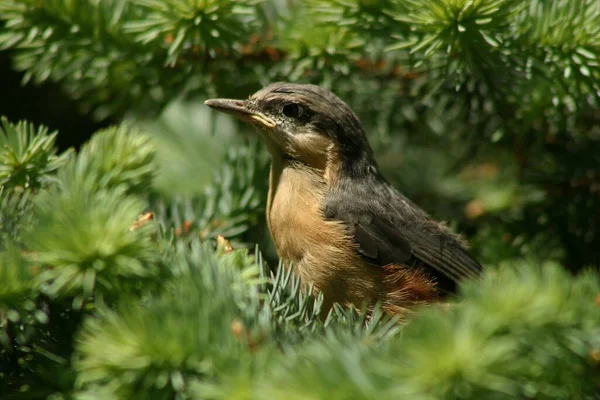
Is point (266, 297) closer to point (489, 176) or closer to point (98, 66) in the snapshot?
point (98, 66)

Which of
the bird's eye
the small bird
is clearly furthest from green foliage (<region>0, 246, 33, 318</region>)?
the bird's eye

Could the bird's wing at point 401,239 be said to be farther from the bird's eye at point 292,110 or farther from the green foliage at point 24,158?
the green foliage at point 24,158

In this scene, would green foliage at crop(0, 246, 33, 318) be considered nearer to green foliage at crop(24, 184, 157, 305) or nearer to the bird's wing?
green foliage at crop(24, 184, 157, 305)

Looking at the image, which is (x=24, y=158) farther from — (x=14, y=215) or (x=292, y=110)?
(x=292, y=110)

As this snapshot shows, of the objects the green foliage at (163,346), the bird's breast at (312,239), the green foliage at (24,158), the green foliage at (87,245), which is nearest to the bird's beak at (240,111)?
the bird's breast at (312,239)

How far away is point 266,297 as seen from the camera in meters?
1.77

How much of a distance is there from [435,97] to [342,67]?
58cm

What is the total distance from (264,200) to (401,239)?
0.69 m

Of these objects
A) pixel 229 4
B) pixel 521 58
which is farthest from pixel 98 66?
pixel 521 58

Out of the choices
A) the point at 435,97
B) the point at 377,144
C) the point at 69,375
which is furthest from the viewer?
the point at 377,144

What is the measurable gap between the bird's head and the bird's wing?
0.31 metres

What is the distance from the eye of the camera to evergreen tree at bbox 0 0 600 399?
1.32 m

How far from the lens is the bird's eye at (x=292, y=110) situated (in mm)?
3053

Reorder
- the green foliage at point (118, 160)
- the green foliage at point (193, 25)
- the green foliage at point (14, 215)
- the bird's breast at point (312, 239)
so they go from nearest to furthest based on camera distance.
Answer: the green foliage at point (14, 215) → the green foliage at point (118, 160) → the green foliage at point (193, 25) → the bird's breast at point (312, 239)
